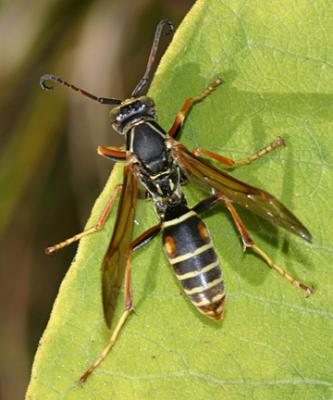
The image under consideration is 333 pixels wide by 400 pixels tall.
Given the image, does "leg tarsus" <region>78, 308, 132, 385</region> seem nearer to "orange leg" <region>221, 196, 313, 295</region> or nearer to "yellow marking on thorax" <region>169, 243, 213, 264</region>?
"yellow marking on thorax" <region>169, 243, 213, 264</region>

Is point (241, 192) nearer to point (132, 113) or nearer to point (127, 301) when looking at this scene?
point (127, 301)

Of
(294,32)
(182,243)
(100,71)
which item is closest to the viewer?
(294,32)

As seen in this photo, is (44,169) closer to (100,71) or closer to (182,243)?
(100,71)

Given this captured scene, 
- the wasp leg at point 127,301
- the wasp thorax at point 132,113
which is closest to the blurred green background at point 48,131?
the wasp thorax at point 132,113

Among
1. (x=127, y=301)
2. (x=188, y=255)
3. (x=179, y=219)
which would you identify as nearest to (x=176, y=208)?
(x=179, y=219)

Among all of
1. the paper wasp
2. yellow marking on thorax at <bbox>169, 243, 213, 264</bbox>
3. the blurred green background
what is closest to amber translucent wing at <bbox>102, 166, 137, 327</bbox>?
the paper wasp

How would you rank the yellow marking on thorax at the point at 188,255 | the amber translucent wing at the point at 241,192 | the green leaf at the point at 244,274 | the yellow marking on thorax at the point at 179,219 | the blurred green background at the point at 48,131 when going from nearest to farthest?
the amber translucent wing at the point at 241,192
the green leaf at the point at 244,274
the yellow marking on thorax at the point at 188,255
the yellow marking on thorax at the point at 179,219
the blurred green background at the point at 48,131

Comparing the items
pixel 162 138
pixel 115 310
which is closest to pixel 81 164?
pixel 162 138

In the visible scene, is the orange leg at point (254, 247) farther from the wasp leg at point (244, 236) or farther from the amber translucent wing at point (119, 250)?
the amber translucent wing at point (119, 250)
